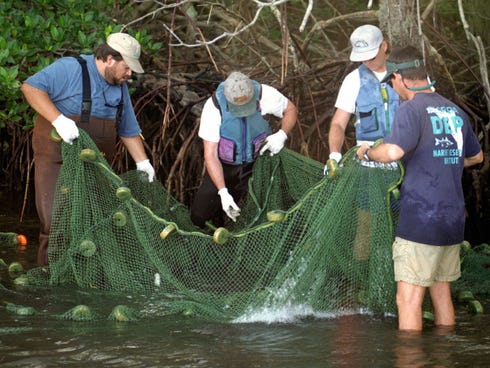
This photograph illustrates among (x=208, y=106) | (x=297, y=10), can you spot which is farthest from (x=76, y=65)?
(x=297, y=10)

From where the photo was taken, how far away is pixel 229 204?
6633 mm

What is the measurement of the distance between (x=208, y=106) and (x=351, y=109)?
40.2 inches

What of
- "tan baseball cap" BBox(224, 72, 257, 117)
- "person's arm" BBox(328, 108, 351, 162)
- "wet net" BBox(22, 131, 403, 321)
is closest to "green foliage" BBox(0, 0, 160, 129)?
"wet net" BBox(22, 131, 403, 321)

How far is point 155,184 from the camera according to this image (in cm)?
710

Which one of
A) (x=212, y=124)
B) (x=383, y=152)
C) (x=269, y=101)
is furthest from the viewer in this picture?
(x=269, y=101)

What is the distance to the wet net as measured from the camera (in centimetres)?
568

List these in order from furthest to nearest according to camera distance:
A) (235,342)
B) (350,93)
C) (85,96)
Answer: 1. (85,96)
2. (350,93)
3. (235,342)

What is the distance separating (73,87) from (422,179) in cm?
266

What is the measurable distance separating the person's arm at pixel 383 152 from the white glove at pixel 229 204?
1.48 metres

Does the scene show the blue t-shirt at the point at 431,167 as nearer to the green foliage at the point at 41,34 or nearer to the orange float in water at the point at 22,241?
the green foliage at the point at 41,34

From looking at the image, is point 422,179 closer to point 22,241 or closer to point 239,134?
point 239,134

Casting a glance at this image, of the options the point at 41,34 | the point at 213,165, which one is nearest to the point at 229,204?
the point at 213,165

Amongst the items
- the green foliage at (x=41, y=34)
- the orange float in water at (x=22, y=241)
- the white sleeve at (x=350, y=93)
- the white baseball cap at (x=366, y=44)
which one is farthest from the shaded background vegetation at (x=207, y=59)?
the white sleeve at (x=350, y=93)

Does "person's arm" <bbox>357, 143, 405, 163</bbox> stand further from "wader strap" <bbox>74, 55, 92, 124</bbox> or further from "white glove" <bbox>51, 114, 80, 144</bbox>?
"wader strap" <bbox>74, 55, 92, 124</bbox>
